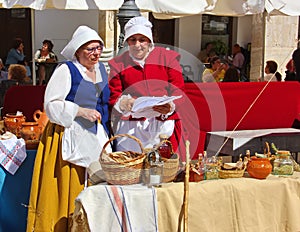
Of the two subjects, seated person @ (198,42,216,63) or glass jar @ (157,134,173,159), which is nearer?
glass jar @ (157,134,173,159)

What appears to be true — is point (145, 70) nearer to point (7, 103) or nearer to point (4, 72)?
point (7, 103)

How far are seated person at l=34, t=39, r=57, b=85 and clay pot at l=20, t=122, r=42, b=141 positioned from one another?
581 centimetres

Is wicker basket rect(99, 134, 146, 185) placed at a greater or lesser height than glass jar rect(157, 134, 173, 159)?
lesser

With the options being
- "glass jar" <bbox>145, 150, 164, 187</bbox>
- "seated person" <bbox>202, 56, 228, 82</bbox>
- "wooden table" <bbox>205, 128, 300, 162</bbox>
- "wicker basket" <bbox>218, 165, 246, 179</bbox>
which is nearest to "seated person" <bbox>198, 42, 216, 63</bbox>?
"seated person" <bbox>202, 56, 228, 82</bbox>

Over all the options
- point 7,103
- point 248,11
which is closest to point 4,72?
point 7,103

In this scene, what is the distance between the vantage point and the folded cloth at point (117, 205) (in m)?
2.93

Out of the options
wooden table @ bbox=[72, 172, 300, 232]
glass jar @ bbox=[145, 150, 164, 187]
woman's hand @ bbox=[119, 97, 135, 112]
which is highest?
woman's hand @ bbox=[119, 97, 135, 112]

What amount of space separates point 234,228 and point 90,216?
0.89 m

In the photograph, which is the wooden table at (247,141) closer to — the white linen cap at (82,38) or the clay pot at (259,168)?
the clay pot at (259,168)

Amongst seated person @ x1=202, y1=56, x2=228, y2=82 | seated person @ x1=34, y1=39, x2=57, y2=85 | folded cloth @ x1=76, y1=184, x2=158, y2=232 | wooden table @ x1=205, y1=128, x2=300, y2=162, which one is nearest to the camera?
folded cloth @ x1=76, y1=184, x2=158, y2=232

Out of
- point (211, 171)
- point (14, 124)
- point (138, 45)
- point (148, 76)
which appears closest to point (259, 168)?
point (211, 171)

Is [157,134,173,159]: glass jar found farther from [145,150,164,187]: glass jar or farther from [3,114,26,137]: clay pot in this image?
[3,114,26,137]: clay pot

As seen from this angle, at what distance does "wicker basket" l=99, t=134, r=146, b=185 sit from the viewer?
9.64ft

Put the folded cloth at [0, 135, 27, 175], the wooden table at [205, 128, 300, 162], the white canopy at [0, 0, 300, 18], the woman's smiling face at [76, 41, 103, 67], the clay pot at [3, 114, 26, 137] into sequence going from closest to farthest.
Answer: the woman's smiling face at [76, 41, 103, 67], the folded cloth at [0, 135, 27, 175], the clay pot at [3, 114, 26, 137], the wooden table at [205, 128, 300, 162], the white canopy at [0, 0, 300, 18]
